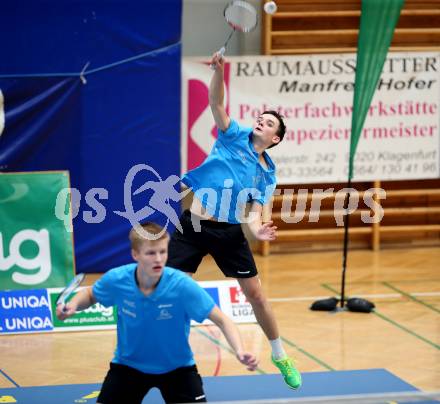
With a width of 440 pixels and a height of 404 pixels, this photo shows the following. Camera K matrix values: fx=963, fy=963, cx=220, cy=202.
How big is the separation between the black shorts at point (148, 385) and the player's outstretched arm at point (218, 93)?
216 centimetres

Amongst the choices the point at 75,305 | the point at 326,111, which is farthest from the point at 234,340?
the point at 326,111

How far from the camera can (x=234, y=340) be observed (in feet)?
15.5

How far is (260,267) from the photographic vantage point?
1124cm

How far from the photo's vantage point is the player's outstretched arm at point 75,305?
4.94m

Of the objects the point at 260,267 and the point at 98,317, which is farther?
the point at 260,267

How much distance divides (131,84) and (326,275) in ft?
9.99

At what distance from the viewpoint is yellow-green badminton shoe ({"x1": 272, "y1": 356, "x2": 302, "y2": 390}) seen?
6.80 meters

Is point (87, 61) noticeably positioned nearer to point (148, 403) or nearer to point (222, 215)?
point (222, 215)

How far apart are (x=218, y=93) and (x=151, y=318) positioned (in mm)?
2131

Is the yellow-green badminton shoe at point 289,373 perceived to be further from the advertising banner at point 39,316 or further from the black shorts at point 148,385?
the advertising banner at point 39,316

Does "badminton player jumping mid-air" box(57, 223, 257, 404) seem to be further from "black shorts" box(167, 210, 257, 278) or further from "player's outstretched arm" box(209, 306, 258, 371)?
"black shorts" box(167, 210, 257, 278)

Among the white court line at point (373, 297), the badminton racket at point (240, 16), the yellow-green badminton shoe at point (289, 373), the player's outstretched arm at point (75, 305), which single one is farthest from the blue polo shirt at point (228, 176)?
the white court line at point (373, 297)

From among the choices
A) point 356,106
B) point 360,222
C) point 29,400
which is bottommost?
point 29,400

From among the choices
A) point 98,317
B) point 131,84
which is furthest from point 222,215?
point 131,84
